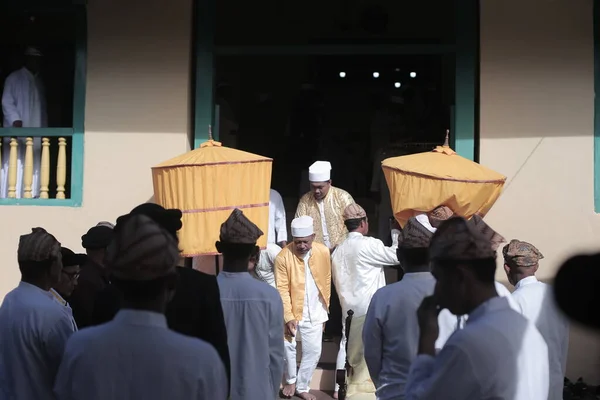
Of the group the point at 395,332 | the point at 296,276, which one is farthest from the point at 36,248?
the point at 296,276

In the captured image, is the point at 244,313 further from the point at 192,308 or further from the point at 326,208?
the point at 326,208

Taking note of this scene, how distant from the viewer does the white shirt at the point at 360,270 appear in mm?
6977

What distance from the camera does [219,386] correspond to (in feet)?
7.77

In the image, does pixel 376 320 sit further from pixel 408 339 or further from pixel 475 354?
pixel 475 354

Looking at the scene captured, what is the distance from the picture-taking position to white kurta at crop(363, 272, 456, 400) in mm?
3947

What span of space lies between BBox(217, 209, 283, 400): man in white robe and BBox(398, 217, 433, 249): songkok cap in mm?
896

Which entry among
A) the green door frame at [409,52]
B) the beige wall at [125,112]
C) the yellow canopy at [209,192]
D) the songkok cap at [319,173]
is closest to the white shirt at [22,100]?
the beige wall at [125,112]

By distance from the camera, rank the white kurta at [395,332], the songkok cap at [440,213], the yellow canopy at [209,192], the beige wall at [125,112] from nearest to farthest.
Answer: the white kurta at [395,332] → the songkok cap at [440,213] → the yellow canopy at [209,192] → the beige wall at [125,112]

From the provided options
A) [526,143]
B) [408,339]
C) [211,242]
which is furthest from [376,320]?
[526,143]

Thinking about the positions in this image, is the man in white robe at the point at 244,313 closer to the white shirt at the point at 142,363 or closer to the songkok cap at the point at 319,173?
the white shirt at the point at 142,363

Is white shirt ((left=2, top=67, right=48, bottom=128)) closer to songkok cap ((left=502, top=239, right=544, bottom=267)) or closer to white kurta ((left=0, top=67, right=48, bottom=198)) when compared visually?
white kurta ((left=0, top=67, right=48, bottom=198))

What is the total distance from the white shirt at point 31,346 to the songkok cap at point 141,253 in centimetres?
121

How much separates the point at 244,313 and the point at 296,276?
8.61 ft

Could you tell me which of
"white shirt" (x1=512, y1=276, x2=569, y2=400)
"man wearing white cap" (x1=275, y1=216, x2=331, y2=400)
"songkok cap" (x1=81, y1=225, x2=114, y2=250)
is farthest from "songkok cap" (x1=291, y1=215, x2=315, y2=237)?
"white shirt" (x1=512, y1=276, x2=569, y2=400)
